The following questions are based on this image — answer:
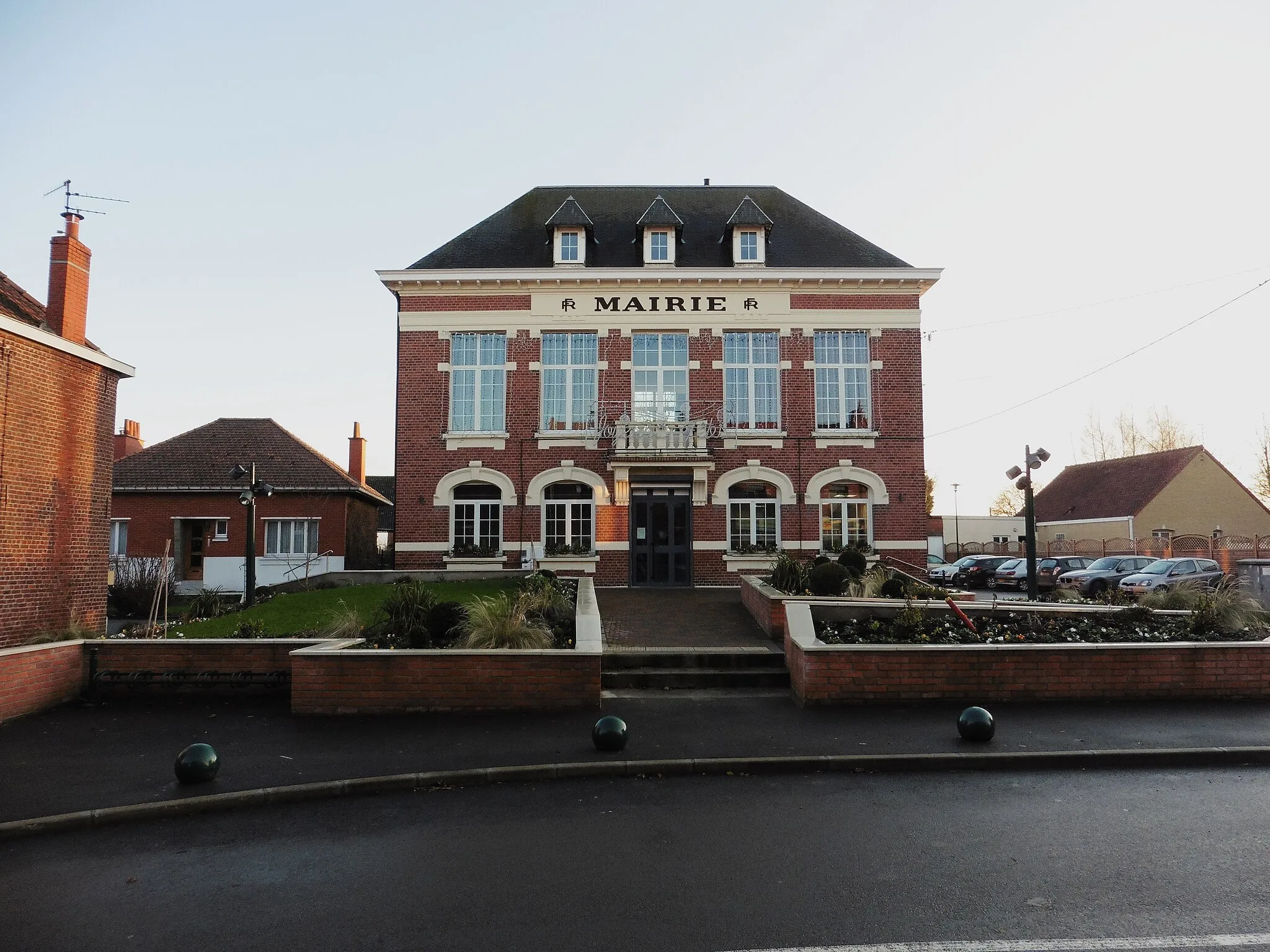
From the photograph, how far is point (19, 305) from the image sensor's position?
13.2 metres

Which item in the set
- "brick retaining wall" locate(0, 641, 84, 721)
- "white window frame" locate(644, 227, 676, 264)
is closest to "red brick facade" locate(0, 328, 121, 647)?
"brick retaining wall" locate(0, 641, 84, 721)

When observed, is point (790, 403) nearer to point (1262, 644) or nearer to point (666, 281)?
point (666, 281)

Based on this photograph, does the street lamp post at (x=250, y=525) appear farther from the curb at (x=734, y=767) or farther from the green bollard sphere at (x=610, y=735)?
the green bollard sphere at (x=610, y=735)

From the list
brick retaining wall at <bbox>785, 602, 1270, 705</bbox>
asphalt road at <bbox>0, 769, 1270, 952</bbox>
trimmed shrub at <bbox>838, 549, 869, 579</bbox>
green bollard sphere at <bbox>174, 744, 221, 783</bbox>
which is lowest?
asphalt road at <bbox>0, 769, 1270, 952</bbox>

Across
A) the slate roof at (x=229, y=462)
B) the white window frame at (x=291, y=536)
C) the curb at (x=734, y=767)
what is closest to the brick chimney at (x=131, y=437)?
the slate roof at (x=229, y=462)

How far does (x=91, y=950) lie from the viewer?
4.14 m

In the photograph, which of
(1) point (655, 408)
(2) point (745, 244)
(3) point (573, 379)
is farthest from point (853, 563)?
(2) point (745, 244)

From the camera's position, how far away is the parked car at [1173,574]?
24047 millimetres

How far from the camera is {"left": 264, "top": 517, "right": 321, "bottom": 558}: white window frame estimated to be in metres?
26.5

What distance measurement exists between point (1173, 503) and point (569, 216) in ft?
115

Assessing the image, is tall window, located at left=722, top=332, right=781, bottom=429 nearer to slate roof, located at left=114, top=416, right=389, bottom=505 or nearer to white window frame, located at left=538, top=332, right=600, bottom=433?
white window frame, located at left=538, top=332, right=600, bottom=433

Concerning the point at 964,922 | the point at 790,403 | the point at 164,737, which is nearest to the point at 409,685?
the point at 164,737

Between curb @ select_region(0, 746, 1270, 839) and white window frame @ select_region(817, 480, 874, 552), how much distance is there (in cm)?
1421

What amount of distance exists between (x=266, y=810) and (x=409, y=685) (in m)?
2.88
